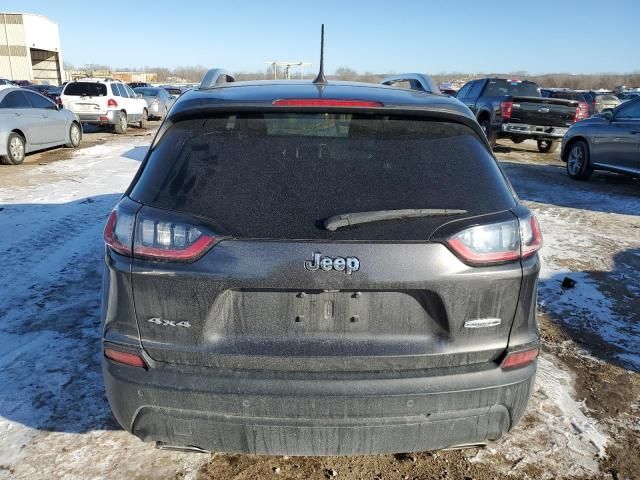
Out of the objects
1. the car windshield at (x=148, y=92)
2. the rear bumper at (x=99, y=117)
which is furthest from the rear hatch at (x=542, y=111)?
the car windshield at (x=148, y=92)

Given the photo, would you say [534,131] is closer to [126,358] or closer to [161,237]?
[161,237]

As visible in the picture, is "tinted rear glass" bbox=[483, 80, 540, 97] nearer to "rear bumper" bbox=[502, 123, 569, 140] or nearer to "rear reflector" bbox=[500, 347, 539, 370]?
"rear bumper" bbox=[502, 123, 569, 140]

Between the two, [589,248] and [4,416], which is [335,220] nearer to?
[4,416]

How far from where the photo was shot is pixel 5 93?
11375 mm

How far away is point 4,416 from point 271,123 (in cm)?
229

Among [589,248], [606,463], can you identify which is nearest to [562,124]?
[589,248]

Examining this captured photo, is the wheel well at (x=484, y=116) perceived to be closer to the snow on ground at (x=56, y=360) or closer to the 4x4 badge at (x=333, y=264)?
the snow on ground at (x=56, y=360)

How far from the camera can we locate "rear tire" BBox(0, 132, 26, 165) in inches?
435

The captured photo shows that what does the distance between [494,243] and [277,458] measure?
158 cm

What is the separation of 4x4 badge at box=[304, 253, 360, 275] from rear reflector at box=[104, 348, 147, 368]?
0.78 meters

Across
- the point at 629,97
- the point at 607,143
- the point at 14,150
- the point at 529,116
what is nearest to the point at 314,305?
the point at 607,143

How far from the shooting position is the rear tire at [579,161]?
1066 centimetres

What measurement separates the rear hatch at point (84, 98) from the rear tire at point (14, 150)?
621cm

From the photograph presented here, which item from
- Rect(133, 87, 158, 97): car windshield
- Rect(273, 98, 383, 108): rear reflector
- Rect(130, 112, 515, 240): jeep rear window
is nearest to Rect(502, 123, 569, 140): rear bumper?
Rect(130, 112, 515, 240): jeep rear window
